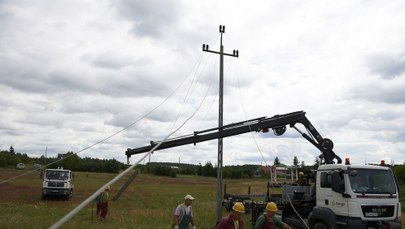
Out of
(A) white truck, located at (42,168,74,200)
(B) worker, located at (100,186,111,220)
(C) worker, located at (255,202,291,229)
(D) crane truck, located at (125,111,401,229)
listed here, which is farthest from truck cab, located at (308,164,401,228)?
(A) white truck, located at (42,168,74,200)

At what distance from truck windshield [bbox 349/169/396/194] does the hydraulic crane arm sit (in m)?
2.50

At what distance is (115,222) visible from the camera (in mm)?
19031

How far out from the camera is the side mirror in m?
12.7

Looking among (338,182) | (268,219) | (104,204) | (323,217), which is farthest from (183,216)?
(104,204)

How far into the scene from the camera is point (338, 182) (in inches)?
499

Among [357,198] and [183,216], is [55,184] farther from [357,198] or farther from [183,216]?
[357,198]

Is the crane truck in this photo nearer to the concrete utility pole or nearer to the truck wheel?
the truck wheel

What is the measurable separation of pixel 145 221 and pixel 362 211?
10.3m

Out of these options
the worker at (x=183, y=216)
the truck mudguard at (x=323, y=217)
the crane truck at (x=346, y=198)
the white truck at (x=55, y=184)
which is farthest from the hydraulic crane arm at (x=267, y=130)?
the white truck at (x=55, y=184)

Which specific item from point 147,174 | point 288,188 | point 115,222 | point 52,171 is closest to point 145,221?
point 115,222

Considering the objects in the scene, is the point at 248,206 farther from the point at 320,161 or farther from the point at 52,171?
the point at 52,171

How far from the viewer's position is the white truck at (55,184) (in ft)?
104

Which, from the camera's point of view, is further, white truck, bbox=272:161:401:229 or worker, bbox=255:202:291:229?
white truck, bbox=272:161:401:229

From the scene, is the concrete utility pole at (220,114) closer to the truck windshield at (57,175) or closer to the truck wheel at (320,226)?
the truck wheel at (320,226)
